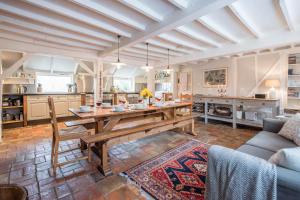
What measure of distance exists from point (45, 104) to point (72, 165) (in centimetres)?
340

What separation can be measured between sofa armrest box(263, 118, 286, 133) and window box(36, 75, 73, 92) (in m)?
6.73

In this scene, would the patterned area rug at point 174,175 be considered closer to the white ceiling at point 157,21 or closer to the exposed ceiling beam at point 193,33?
the white ceiling at point 157,21

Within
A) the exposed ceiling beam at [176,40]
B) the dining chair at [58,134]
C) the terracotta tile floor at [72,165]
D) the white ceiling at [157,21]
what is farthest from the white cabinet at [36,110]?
the exposed ceiling beam at [176,40]

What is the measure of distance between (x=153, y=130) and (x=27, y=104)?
4.06m

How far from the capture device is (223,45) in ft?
13.0

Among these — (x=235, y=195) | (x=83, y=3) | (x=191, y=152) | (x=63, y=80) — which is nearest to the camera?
(x=235, y=195)

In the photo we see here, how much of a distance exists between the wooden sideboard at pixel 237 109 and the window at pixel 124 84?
398 centimetres

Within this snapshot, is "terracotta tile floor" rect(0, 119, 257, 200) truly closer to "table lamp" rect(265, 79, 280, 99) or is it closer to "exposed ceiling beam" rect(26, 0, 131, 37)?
"table lamp" rect(265, 79, 280, 99)

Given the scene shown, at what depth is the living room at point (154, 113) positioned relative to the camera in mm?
1663

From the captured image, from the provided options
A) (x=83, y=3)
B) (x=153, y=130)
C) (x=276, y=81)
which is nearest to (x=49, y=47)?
(x=83, y=3)

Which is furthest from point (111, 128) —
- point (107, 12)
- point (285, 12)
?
point (285, 12)

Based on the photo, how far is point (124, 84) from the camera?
816 cm

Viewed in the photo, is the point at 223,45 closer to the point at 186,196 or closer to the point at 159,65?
the point at 159,65

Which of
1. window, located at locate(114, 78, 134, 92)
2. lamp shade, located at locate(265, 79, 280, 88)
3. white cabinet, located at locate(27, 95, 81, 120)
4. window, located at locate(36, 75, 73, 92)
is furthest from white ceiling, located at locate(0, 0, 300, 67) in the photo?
window, located at locate(114, 78, 134, 92)
